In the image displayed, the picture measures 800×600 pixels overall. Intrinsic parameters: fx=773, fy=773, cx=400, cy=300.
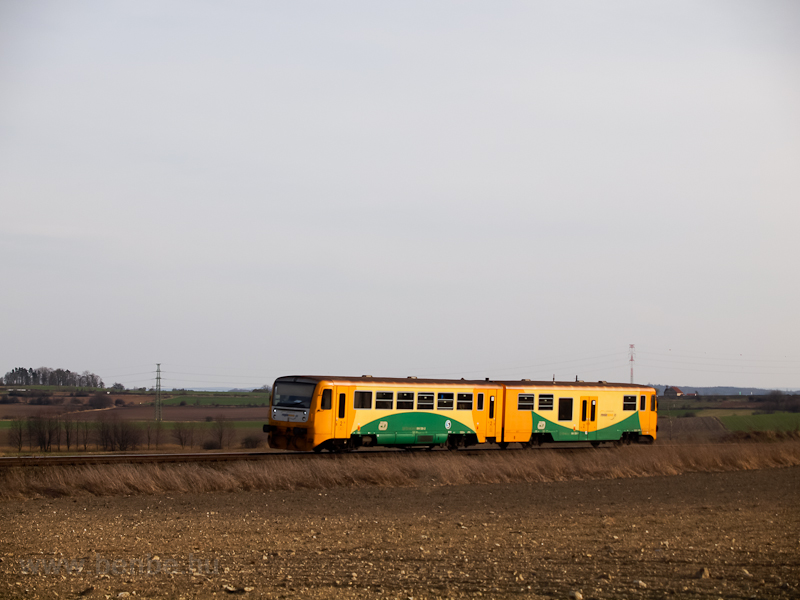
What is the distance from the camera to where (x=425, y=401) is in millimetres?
28547

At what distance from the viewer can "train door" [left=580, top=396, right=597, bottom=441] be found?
1309 inches

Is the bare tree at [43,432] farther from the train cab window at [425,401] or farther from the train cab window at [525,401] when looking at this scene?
the train cab window at [525,401]

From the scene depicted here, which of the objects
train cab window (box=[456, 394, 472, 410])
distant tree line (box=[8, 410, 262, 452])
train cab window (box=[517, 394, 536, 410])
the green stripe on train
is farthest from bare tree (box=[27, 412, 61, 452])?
train cab window (box=[517, 394, 536, 410])

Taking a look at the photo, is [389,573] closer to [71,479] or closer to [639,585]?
[639,585]

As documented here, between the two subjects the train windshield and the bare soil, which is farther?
the train windshield

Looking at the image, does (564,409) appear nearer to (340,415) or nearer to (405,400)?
(405,400)

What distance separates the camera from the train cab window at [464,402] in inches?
1161

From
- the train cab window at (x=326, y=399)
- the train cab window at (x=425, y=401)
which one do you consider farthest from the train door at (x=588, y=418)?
the train cab window at (x=326, y=399)

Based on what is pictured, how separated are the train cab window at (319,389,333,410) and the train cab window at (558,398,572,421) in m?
11.2

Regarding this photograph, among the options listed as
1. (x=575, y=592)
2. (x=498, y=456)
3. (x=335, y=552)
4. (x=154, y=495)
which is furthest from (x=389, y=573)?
(x=498, y=456)

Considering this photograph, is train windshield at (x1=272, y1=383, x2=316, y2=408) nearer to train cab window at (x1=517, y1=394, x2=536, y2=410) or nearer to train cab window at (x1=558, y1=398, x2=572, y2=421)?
train cab window at (x1=517, y1=394, x2=536, y2=410)

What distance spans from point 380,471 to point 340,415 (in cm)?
463

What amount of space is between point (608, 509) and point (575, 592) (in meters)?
8.81

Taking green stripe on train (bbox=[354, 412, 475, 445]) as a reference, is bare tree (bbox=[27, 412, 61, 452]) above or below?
below
